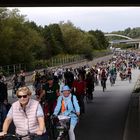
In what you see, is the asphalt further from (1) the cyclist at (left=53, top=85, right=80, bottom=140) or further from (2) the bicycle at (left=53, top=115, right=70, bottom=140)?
(2) the bicycle at (left=53, top=115, right=70, bottom=140)

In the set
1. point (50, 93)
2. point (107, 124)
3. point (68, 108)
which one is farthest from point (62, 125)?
point (107, 124)

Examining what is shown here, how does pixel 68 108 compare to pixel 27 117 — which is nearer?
pixel 27 117

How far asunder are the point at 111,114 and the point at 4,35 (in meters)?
40.4

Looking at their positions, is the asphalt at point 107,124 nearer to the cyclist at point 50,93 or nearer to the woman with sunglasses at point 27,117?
the cyclist at point 50,93

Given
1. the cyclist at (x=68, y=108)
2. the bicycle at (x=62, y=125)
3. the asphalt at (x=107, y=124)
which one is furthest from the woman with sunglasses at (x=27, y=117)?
the asphalt at (x=107, y=124)

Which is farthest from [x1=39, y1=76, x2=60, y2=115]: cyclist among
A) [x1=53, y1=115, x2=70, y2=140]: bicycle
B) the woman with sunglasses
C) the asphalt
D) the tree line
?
the tree line

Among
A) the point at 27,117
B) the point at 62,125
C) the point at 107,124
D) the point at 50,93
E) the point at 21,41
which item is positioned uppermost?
the point at 21,41

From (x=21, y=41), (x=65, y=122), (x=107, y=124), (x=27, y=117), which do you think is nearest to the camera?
(x=27, y=117)

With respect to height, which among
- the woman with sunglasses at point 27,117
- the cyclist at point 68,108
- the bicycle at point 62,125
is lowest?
the bicycle at point 62,125

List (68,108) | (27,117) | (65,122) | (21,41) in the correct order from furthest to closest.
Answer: (21,41) < (68,108) < (65,122) < (27,117)

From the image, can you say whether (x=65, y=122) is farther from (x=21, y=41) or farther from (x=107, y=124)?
(x=21, y=41)

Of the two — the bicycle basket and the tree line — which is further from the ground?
the tree line

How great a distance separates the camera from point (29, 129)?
7.76 metres
